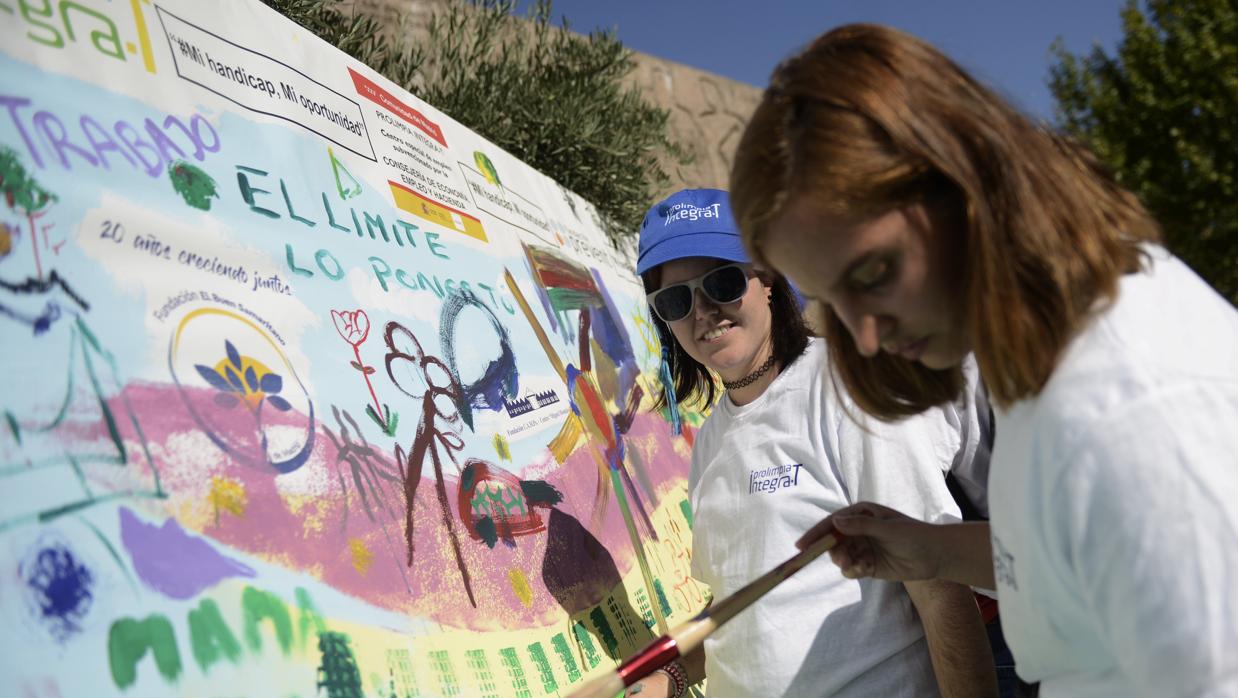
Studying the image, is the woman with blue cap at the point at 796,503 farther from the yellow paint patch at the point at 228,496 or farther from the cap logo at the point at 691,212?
the yellow paint patch at the point at 228,496

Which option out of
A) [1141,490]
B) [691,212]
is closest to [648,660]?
[1141,490]

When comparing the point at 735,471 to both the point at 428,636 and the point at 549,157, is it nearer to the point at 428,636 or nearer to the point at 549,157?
the point at 428,636

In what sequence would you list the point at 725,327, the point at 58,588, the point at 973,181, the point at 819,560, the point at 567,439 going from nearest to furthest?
the point at 973,181 → the point at 58,588 → the point at 819,560 → the point at 725,327 → the point at 567,439

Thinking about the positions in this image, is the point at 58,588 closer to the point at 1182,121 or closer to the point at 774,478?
the point at 774,478

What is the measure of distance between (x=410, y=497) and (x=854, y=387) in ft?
2.80

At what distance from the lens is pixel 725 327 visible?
2055mm

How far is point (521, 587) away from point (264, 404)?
663mm

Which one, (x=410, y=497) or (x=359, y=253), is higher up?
(x=359, y=253)

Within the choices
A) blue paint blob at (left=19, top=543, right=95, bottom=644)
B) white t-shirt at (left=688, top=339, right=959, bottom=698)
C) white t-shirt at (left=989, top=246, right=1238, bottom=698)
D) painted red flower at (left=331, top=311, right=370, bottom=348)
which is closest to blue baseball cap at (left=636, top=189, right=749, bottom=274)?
white t-shirt at (left=688, top=339, right=959, bottom=698)

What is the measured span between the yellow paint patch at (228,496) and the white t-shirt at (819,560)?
878 mm

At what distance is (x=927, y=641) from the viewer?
5.66 feet

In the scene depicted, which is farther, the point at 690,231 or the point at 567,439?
the point at 567,439

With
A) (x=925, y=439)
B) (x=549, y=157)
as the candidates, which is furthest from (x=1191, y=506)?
(x=549, y=157)

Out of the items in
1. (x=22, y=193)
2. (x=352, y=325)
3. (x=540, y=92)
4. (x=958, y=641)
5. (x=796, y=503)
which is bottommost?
(x=958, y=641)
